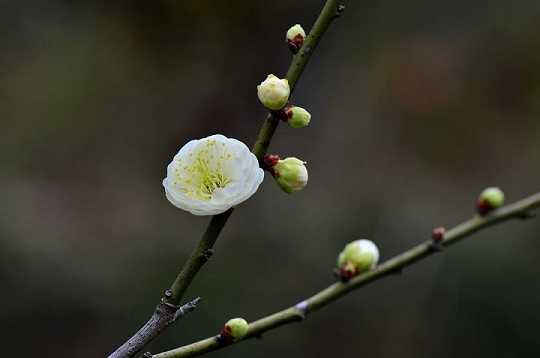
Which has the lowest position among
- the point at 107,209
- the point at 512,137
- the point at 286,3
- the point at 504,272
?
the point at 504,272

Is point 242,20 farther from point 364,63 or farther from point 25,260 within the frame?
point 25,260

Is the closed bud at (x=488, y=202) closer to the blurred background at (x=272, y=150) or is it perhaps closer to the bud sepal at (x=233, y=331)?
the bud sepal at (x=233, y=331)

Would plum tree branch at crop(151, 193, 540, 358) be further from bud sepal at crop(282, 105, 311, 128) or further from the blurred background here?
the blurred background

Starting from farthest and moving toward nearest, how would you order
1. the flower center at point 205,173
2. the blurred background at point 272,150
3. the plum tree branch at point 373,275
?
the blurred background at point 272,150
the flower center at point 205,173
the plum tree branch at point 373,275

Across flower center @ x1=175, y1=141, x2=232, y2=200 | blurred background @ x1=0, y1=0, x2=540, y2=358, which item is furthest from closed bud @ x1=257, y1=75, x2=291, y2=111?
blurred background @ x1=0, y1=0, x2=540, y2=358

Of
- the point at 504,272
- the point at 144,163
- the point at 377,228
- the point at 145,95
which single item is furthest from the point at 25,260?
the point at 504,272

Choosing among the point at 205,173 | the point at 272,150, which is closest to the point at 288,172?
the point at 205,173

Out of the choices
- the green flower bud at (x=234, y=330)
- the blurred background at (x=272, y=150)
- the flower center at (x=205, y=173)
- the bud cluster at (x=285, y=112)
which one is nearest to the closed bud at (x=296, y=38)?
the bud cluster at (x=285, y=112)
